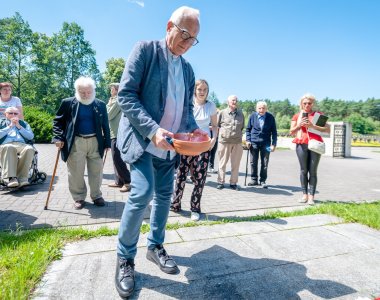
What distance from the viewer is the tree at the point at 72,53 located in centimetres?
4506

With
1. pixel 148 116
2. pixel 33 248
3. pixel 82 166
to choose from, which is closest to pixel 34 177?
pixel 82 166

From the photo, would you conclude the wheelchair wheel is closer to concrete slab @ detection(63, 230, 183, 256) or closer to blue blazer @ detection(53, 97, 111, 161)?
blue blazer @ detection(53, 97, 111, 161)

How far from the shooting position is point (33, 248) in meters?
2.63

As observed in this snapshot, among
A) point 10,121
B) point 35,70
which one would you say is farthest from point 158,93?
point 35,70

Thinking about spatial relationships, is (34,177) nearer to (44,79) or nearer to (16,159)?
(16,159)

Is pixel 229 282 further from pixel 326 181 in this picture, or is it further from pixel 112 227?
pixel 326 181

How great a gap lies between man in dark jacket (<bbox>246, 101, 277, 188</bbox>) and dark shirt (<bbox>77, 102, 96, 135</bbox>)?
420cm

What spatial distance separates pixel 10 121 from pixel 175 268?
16.8ft

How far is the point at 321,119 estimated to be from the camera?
16.4 ft

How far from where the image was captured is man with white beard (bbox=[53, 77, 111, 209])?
4359 millimetres

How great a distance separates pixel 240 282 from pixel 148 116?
1.57 meters

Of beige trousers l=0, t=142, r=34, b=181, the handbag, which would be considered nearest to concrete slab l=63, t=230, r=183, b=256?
the handbag

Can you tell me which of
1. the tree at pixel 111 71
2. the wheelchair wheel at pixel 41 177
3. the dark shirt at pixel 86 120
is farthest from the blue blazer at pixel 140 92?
the tree at pixel 111 71

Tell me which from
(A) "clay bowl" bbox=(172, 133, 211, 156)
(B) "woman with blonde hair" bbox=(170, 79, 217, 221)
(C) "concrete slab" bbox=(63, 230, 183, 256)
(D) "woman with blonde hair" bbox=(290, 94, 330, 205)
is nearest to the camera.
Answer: (A) "clay bowl" bbox=(172, 133, 211, 156)
